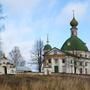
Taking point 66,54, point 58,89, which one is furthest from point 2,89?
point 66,54

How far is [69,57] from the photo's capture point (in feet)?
284

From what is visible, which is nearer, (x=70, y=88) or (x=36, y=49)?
(x=70, y=88)

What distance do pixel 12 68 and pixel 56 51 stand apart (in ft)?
62.3

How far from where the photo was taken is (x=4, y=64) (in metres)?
72.9

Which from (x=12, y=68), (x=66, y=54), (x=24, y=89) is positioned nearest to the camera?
(x=24, y=89)

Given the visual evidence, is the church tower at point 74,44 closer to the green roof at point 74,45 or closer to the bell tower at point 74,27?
the green roof at point 74,45

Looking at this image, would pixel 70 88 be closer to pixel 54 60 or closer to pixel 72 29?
pixel 54 60

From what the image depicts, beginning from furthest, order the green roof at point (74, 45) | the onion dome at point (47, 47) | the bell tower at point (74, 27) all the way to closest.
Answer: the bell tower at point (74, 27)
the green roof at point (74, 45)
the onion dome at point (47, 47)

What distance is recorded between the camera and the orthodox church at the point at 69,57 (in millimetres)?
86312

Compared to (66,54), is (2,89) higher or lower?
lower

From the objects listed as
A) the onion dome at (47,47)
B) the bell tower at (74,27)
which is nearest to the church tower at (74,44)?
the bell tower at (74,27)

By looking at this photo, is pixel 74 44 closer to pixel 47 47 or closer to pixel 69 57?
pixel 69 57

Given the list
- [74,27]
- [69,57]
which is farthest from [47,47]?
[74,27]

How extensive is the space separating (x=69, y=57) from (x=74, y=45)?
512 cm
